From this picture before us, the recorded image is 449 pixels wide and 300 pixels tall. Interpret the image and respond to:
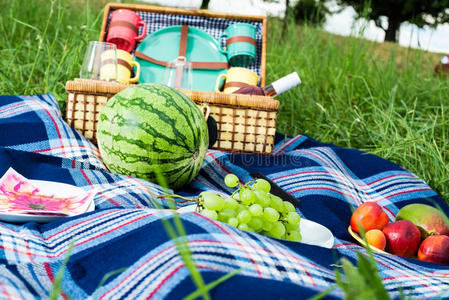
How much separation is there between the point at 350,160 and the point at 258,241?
1.23 m

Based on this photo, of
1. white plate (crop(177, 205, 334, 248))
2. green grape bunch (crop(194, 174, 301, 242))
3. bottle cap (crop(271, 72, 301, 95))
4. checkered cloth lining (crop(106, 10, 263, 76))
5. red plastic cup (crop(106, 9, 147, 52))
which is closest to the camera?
green grape bunch (crop(194, 174, 301, 242))

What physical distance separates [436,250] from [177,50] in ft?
6.97

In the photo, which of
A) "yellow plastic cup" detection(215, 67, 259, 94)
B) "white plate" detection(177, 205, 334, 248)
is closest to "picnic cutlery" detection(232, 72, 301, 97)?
"yellow plastic cup" detection(215, 67, 259, 94)

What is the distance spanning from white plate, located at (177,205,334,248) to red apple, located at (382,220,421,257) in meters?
0.22

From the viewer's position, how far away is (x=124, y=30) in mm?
A: 2824

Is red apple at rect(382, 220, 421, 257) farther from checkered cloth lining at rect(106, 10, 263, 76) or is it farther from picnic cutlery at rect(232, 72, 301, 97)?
checkered cloth lining at rect(106, 10, 263, 76)

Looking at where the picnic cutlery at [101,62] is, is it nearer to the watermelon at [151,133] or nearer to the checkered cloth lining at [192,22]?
the watermelon at [151,133]

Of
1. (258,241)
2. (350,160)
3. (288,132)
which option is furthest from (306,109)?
(258,241)

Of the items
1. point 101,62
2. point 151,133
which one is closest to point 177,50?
point 101,62

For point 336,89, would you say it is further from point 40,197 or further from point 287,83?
point 40,197

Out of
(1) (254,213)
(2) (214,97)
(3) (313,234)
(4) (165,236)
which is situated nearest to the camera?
(4) (165,236)

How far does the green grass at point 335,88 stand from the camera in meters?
2.47

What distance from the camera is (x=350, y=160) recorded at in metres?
2.06

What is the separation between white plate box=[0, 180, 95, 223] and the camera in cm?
114
